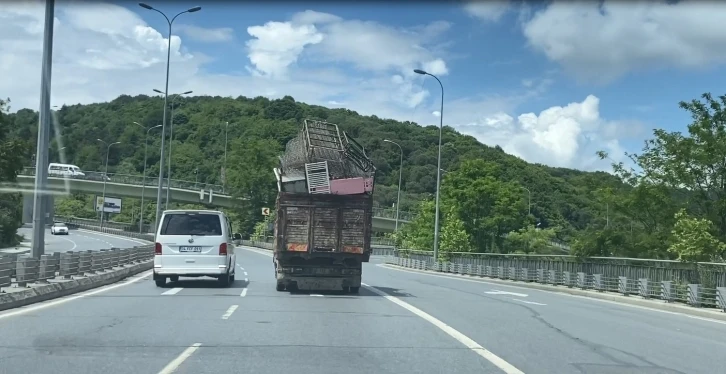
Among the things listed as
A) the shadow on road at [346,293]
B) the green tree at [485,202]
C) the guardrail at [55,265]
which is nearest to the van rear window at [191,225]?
the guardrail at [55,265]

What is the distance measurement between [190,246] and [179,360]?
12.2 meters

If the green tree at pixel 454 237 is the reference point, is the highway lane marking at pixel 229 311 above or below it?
below

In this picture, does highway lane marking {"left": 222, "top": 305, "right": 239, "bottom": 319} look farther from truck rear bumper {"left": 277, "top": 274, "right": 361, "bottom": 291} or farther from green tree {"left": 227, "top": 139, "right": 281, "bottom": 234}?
green tree {"left": 227, "top": 139, "right": 281, "bottom": 234}

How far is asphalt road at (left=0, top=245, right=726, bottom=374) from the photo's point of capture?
9.56 metres

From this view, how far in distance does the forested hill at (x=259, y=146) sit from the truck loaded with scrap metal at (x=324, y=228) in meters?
53.5

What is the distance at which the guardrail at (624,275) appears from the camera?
2230 centimetres

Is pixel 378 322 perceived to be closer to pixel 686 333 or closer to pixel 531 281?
pixel 686 333

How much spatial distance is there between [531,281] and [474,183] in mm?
24979

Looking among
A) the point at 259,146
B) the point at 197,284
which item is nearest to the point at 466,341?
the point at 197,284

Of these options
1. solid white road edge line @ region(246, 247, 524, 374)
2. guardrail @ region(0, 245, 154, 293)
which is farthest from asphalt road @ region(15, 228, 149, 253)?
solid white road edge line @ region(246, 247, 524, 374)

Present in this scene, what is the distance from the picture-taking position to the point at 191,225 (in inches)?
862

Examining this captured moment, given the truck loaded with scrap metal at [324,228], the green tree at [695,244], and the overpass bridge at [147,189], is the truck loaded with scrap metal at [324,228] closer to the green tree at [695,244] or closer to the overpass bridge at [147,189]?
the green tree at [695,244]

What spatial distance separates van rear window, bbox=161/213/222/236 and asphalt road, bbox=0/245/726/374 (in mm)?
2576

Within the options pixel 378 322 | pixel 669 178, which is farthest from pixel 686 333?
pixel 669 178
